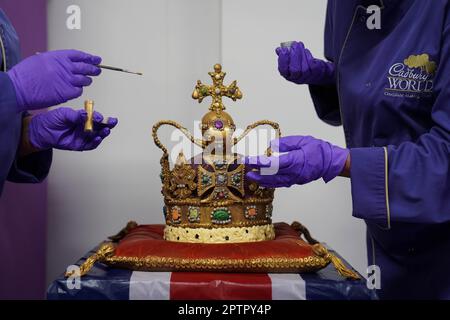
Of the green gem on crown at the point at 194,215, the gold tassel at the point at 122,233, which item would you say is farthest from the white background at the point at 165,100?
the green gem on crown at the point at 194,215

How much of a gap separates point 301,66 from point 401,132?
36 cm

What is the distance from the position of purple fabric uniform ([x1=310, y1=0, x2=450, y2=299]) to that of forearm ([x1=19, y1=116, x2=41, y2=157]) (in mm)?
746

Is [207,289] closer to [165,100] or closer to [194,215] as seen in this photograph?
[194,215]

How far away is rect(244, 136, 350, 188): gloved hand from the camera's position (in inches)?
38.5

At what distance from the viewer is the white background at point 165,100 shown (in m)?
1.88

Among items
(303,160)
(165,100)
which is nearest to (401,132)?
(303,160)

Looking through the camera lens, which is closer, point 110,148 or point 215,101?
point 215,101

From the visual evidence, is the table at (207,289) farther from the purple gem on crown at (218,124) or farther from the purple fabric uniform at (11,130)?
the purple gem on crown at (218,124)

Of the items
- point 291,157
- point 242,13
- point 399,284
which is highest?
point 242,13

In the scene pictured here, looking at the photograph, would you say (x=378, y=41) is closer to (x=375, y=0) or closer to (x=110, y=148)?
(x=375, y=0)

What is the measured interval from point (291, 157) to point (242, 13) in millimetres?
1050

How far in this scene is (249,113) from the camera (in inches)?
74.6

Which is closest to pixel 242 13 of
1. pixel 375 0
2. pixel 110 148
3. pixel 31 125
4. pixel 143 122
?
pixel 143 122

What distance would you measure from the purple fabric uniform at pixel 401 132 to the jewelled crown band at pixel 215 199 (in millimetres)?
296
